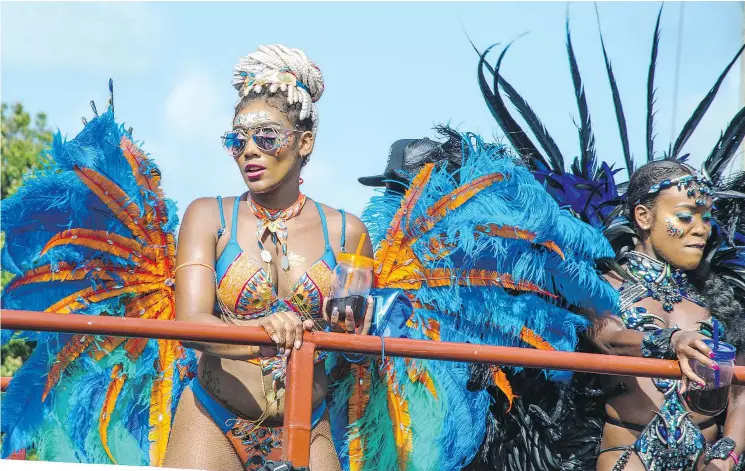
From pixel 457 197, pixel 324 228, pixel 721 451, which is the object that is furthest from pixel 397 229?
pixel 721 451

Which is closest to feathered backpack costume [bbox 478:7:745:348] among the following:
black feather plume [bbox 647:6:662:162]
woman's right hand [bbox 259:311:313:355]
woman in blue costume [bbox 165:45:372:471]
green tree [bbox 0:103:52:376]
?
black feather plume [bbox 647:6:662:162]

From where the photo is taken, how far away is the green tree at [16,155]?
10.1 metres

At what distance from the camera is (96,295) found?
4.00 m

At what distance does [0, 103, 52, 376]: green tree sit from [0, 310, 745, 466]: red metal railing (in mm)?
5017

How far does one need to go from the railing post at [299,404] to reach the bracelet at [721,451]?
1861 mm

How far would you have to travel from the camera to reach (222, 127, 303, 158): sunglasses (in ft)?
12.2

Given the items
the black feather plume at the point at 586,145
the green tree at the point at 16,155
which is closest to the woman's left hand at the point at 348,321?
the black feather plume at the point at 586,145

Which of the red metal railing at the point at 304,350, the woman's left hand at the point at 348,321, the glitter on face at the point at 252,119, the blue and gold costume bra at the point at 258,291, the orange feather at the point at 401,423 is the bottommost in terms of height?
the orange feather at the point at 401,423

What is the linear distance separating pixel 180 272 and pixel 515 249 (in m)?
1.19

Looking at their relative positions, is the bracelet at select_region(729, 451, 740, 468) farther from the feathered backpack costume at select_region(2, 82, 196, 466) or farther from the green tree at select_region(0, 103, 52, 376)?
the green tree at select_region(0, 103, 52, 376)

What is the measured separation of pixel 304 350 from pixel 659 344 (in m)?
1.44

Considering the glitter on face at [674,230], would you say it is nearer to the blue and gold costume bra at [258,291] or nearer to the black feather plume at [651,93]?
the black feather plume at [651,93]

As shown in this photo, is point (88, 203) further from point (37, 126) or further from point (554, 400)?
point (37, 126)

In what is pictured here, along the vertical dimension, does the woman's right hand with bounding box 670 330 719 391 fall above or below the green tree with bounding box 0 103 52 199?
below
